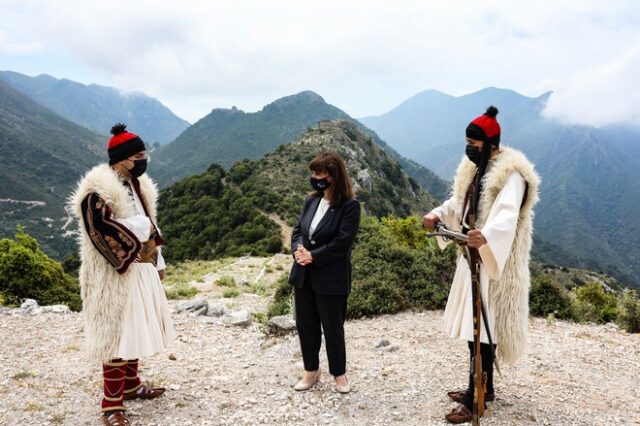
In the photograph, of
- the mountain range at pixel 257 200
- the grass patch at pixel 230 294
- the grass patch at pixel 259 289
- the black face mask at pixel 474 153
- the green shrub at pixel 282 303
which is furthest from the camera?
the mountain range at pixel 257 200

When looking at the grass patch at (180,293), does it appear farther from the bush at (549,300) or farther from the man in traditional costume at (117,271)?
the bush at (549,300)

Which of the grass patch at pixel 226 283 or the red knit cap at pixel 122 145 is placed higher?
the red knit cap at pixel 122 145

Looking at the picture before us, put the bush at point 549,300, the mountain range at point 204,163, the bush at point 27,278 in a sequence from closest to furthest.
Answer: the bush at point 549,300, the bush at point 27,278, the mountain range at point 204,163

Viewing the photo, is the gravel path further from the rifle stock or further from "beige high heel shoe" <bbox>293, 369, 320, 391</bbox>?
the rifle stock

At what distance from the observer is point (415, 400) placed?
437cm

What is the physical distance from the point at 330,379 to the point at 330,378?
3cm

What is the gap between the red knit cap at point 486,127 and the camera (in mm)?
3566

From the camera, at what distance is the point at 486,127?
11.7 ft

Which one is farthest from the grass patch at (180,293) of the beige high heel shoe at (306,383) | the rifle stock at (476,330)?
the rifle stock at (476,330)

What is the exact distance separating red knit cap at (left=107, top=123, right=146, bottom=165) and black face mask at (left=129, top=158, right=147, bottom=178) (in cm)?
9

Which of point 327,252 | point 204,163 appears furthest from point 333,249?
point 204,163

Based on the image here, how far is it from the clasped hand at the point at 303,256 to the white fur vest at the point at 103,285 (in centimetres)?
145

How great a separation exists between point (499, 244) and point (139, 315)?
2.88 metres

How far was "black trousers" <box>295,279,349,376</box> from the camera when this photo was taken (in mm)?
4258
